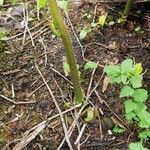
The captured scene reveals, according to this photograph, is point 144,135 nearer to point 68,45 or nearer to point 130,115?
point 130,115

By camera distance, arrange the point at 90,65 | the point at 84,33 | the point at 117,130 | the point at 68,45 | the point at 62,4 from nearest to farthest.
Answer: the point at 68,45, the point at 117,130, the point at 90,65, the point at 84,33, the point at 62,4

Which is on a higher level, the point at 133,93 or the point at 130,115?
the point at 133,93

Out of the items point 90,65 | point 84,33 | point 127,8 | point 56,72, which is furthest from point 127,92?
point 127,8

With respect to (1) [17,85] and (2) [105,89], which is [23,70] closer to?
(1) [17,85]

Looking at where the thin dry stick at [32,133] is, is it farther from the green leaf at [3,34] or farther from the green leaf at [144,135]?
the green leaf at [3,34]

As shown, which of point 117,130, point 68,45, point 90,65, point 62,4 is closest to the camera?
point 68,45

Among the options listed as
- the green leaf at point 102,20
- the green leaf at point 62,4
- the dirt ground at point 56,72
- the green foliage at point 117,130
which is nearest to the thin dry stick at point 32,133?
the dirt ground at point 56,72
